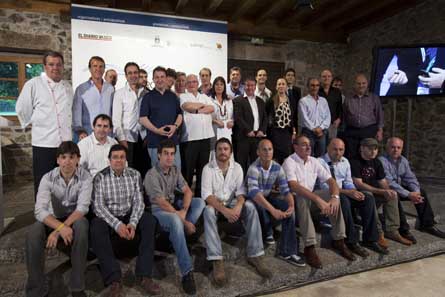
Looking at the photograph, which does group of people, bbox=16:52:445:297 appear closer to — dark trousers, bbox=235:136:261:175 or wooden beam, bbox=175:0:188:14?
A: dark trousers, bbox=235:136:261:175

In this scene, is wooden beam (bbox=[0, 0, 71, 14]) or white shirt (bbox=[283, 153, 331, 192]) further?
wooden beam (bbox=[0, 0, 71, 14])

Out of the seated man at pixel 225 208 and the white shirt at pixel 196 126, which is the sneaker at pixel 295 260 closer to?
the seated man at pixel 225 208

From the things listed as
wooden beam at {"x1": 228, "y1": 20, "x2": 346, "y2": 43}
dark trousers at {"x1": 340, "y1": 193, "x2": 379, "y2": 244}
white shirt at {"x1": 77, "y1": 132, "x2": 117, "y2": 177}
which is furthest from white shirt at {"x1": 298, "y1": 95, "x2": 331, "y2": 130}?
wooden beam at {"x1": 228, "y1": 20, "x2": 346, "y2": 43}

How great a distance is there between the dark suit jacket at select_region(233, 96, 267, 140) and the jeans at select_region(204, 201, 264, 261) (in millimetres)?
900

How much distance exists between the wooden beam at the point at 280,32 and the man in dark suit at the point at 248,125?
288cm

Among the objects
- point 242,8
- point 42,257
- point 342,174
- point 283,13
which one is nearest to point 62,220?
point 42,257

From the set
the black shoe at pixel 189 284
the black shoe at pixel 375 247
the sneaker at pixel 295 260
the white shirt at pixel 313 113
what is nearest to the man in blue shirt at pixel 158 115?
the black shoe at pixel 189 284

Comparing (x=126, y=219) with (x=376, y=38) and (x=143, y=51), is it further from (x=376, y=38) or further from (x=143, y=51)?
(x=376, y=38)

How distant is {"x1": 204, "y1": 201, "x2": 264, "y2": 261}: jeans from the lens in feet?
7.73

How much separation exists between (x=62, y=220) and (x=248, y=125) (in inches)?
72.7

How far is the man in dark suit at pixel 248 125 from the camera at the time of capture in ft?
10.7

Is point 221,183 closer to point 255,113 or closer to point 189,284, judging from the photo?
point 189,284

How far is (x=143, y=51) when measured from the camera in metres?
4.96

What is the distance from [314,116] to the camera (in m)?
3.64
